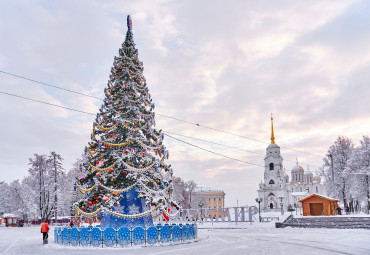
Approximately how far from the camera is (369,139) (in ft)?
171

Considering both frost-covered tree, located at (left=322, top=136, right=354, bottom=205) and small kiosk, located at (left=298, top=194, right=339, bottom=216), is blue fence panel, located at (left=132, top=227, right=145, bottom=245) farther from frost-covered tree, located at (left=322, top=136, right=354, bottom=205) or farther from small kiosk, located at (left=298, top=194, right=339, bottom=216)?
frost-covered tree, located at (left=322, top=136, right=354, bottom=205)

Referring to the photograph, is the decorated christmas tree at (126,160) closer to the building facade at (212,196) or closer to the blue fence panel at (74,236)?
the blue fence panel at (74,236)

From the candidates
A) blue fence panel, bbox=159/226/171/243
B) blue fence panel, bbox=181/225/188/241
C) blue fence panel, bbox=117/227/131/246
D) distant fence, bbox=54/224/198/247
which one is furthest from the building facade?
blue fence panel, bbox=117/227/131/246

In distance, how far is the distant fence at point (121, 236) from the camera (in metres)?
18.6

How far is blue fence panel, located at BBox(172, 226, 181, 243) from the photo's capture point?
2008 centimetres

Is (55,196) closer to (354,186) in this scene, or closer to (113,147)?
(113,147)

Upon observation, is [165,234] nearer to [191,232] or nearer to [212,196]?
[191,232]

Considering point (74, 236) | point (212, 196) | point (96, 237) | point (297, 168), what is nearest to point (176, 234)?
point (96, 237)

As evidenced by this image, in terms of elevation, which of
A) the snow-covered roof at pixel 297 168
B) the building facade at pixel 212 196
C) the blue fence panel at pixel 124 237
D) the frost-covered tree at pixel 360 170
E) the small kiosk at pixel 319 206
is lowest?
the building facade at pixel 212 196

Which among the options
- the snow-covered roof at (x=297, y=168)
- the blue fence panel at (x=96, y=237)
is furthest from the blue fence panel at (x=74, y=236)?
the snow-covered roof at (x=297, y=168)

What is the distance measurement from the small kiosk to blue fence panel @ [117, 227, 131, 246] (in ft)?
116

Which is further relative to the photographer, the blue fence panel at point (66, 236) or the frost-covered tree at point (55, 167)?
the frost-covered tree at point (55, 167)

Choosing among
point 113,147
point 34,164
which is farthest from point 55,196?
point 113,147

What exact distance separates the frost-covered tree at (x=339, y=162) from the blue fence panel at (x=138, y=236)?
44.2 metres
